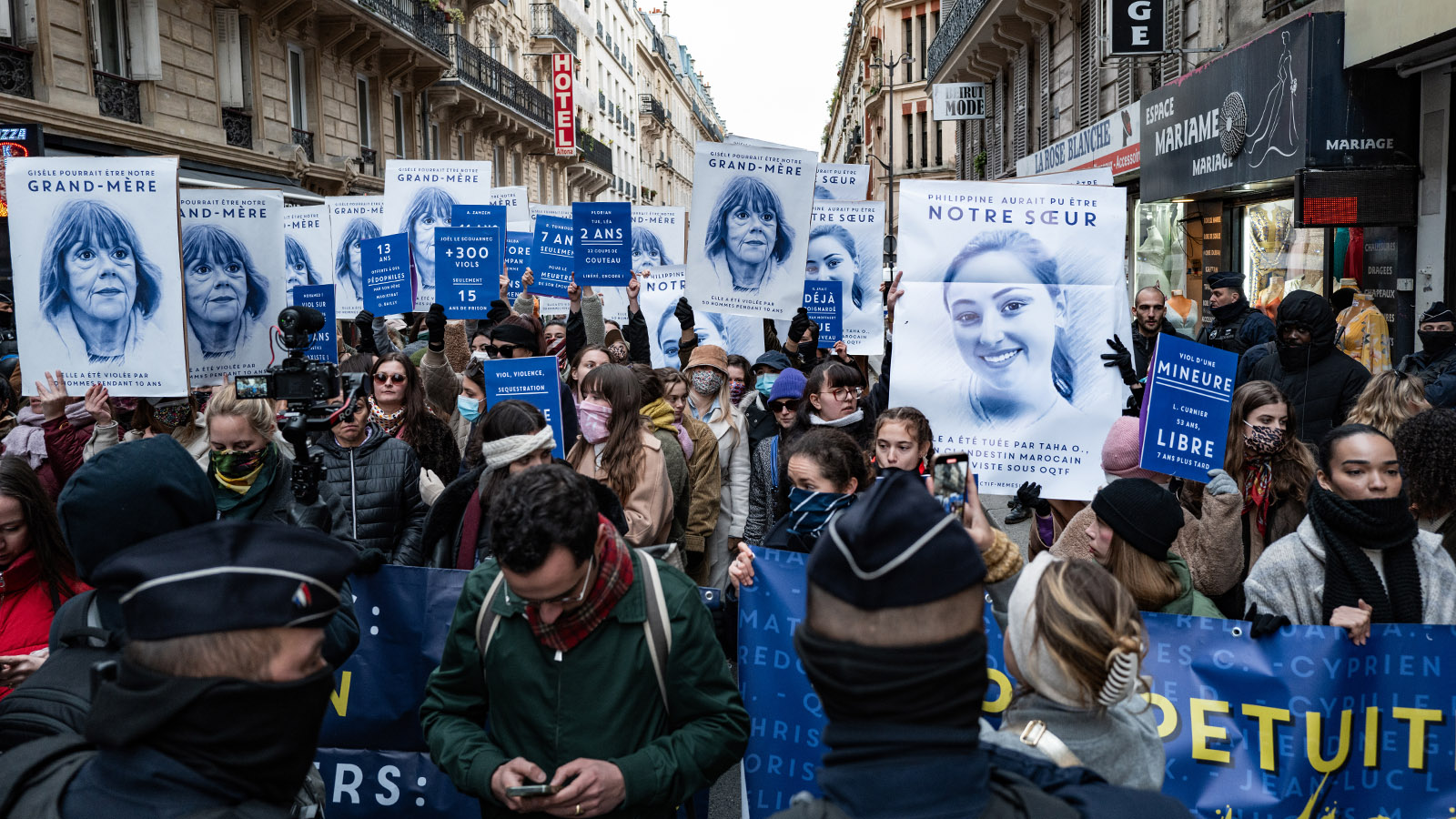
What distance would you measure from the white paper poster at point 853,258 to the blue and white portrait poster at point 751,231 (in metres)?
2.58

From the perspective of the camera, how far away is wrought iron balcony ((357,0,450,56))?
79.6ft

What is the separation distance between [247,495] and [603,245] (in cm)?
540

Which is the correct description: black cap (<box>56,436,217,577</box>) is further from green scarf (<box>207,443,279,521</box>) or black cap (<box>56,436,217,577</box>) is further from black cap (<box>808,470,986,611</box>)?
green scarf (<box>207,443,279,521</box>)

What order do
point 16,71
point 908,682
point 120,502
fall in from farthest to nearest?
1. point 16,71
2. point 120,502
3. point 908,682

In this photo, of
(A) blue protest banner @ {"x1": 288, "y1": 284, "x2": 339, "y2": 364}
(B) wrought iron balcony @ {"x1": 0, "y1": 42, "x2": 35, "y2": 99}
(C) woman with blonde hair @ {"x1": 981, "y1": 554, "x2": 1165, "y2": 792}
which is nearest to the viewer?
(C) woman with blonde hair @ {"x1": 981, "y1": 554, "x2": 1165, "y2": 792}

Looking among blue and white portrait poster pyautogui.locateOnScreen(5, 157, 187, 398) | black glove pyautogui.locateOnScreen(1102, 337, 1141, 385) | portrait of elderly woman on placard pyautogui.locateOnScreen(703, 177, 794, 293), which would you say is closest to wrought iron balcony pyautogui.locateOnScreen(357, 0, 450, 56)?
portrait of elderly woman on placard pyautogui.locateOnScreen(703, 177, 794, 293)

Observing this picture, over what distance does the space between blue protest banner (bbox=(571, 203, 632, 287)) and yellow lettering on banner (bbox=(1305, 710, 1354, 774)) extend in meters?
6.81

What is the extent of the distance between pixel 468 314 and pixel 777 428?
3824 mm

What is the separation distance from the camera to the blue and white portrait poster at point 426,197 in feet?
34.3

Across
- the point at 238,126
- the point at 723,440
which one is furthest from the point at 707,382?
the point at 238,126

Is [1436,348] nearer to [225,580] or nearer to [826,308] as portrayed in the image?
[826,308]

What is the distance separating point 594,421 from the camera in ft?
16.8

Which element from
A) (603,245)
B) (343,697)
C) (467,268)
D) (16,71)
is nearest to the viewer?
(343,697)

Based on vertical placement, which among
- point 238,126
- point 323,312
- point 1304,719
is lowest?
point 1304,719
